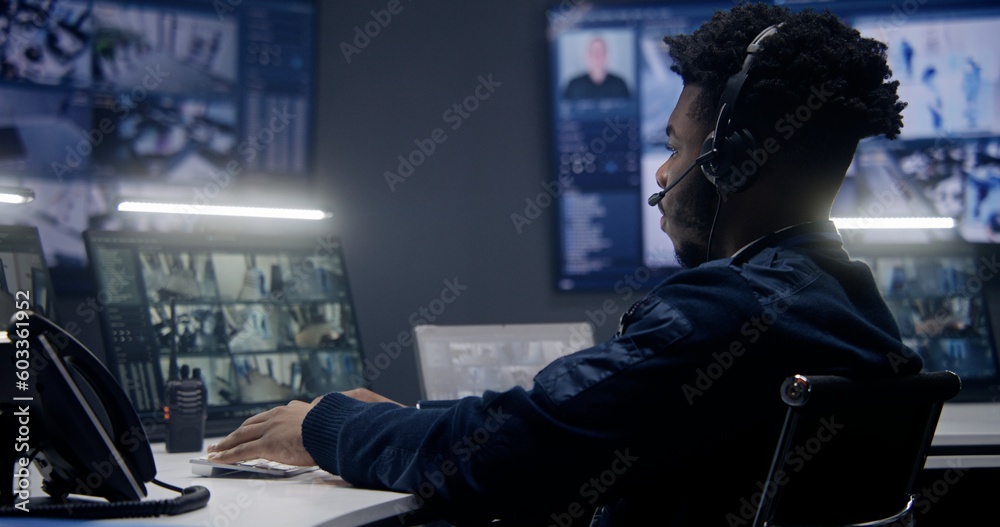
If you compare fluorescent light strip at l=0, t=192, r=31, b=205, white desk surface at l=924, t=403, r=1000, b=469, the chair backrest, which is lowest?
white desk surface at l=924, t=403, r=1000, b=469

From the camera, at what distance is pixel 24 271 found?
5.27ft

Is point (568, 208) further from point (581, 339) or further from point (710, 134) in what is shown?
point (710, 134)

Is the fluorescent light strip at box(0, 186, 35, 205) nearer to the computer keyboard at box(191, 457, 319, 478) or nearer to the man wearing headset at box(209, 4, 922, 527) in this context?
the computer keyboard at box(191, 457, 319, 478)

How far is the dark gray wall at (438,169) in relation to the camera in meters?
2.29

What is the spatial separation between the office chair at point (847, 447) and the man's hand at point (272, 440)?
2.13ft

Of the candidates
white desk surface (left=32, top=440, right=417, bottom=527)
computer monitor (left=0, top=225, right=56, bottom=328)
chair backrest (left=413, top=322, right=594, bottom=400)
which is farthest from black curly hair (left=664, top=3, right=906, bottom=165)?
computer monitor (left=0, top=225, right=56, bottom=328)

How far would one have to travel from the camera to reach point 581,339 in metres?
2.11

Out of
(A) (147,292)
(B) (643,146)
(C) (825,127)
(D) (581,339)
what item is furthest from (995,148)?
(A) (147,292)

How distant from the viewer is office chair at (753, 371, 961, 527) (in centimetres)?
83

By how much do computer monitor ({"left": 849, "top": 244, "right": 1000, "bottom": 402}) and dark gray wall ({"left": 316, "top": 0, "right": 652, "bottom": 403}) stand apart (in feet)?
2.26

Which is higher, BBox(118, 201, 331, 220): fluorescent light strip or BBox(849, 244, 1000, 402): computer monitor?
BBox(118, 201, 331, 220): fluorescent light strip

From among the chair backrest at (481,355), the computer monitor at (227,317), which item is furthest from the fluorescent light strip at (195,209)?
the chair backrest at (481,355)

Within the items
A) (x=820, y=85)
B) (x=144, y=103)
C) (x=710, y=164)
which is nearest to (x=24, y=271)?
(x=144, y=103)

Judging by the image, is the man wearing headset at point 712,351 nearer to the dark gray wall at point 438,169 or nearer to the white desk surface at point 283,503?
the white desk surface at point 283,503
